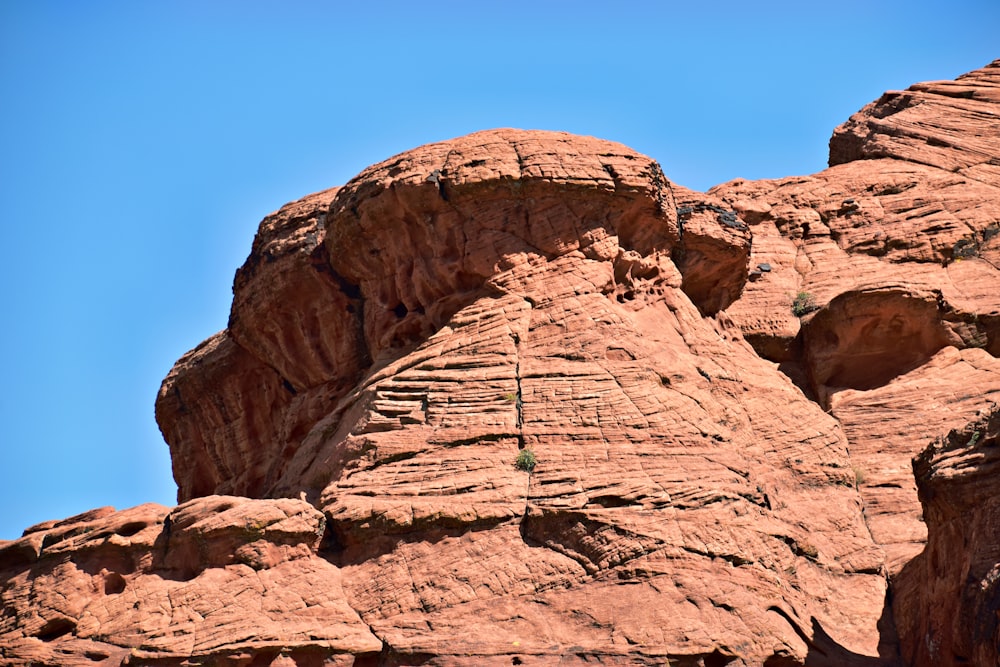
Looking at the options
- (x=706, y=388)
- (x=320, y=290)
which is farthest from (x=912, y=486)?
(x=320, y=290)

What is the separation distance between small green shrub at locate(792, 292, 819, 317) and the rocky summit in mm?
124

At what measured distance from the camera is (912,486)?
34.6 meters

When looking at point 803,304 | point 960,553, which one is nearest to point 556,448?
point 960,553

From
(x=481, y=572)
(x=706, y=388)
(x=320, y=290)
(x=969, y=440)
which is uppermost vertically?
(x=320, y=290)

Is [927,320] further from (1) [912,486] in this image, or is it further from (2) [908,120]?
(2) [908,120]

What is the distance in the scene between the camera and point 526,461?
1163 inches

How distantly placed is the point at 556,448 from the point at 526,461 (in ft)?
2.20

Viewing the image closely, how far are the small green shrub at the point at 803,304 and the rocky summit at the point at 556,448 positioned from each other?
4.9 inches

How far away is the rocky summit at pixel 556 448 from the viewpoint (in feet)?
89.7

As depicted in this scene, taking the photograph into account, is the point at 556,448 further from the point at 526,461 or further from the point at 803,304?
the point at 803,304

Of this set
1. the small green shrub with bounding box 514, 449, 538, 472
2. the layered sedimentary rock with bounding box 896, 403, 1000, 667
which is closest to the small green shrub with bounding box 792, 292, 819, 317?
the layered sedimentary rock with bounding box 896, 403, 1000, 667

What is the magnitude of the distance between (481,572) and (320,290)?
35.3 feet

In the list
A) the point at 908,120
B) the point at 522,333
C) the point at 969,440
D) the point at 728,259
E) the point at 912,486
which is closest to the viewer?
the point at 969,440

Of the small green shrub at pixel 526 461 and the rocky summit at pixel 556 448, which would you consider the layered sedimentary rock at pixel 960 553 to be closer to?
the rocky summit at pixel 556 448
